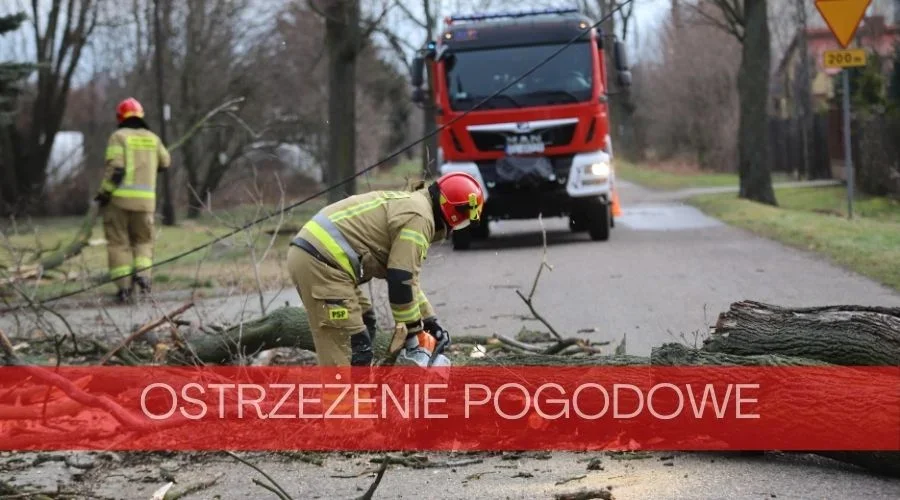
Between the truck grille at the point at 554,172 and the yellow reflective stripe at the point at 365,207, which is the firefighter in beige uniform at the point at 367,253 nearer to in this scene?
the yellow reflective stripe at the point at 365,207

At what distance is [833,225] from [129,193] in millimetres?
9280

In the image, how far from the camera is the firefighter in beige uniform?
20.3ft

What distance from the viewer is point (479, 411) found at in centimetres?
612

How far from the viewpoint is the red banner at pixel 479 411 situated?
18.1 feet

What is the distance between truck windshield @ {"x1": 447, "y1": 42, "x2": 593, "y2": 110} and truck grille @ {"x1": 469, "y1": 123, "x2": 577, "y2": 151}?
1.11 feet

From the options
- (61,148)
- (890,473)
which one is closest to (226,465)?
(890,473)

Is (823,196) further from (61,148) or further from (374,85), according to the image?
(374,85)

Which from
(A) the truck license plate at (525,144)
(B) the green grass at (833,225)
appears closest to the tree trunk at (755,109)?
(B) the green grass at (833,225)

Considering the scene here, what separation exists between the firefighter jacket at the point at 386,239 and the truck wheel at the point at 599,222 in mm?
10413

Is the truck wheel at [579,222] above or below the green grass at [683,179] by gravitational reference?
above

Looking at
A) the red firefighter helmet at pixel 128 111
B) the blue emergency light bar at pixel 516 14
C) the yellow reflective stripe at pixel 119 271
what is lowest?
the yellow reflective stripe at pixel 119 271

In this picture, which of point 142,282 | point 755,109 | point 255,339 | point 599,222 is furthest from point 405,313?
point 755,109

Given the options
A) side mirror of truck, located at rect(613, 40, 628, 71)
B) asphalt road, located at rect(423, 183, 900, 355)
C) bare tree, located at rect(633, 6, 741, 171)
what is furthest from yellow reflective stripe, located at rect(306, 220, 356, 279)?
bare tree, located at rect(633, 6, 741, 171)

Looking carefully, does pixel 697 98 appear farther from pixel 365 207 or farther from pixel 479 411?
pixel 479 411
